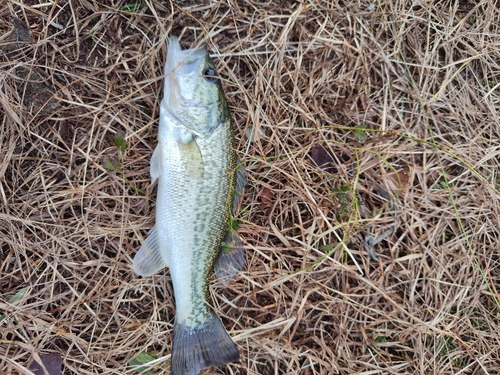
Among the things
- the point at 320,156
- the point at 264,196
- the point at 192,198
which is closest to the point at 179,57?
the point at 192,198

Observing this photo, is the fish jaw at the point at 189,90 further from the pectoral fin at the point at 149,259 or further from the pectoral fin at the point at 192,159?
the pectoral fin at the point at 149,259

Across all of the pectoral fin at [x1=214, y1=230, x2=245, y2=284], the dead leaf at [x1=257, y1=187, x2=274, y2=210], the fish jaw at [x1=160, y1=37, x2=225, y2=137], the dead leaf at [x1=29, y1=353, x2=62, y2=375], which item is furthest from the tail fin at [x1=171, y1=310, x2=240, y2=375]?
the fish jaw at [x1=160, y1=37, x2=225, y2=137]

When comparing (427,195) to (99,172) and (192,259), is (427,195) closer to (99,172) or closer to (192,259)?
(192,259)

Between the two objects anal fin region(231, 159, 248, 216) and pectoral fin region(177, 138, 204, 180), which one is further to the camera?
anal fin region(231, 159, 248, 216)

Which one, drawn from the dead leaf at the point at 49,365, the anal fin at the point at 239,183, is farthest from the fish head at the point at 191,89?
the dead leaf at the point at 49,365

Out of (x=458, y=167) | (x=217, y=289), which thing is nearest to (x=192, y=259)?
(x=217, y=289)

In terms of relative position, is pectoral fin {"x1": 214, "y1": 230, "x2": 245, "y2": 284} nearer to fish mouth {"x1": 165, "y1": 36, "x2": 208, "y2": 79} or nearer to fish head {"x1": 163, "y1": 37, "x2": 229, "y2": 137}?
fish head {"x1": 163, "y1": 37, "x2": 229, "y2": 137}

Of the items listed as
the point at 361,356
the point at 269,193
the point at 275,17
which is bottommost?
the point at 361,356
